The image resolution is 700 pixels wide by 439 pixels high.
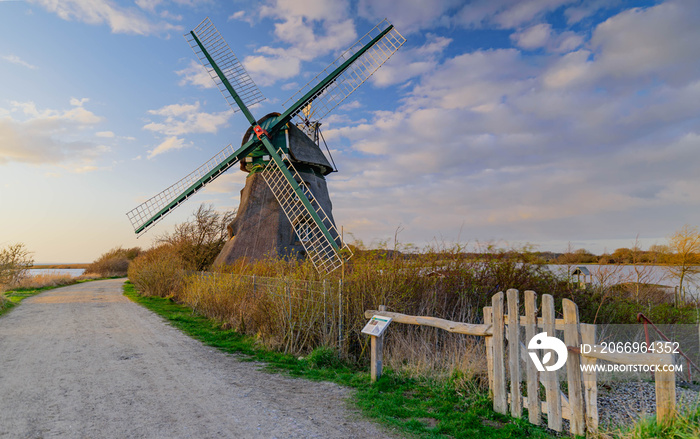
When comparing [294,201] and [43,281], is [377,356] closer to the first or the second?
[294,201]

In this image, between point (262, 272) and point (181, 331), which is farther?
point (262, 272)

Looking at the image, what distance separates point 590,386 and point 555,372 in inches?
13.1

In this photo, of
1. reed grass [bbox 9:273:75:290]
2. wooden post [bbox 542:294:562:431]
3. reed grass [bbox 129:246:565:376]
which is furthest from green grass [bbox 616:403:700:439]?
reed grass [bbox 9:273:75:290]

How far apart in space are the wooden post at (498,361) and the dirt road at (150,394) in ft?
4.88

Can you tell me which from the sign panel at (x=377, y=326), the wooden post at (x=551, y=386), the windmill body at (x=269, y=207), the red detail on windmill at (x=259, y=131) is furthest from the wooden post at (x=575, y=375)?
the red detail on windmill at (x=259, y=131)

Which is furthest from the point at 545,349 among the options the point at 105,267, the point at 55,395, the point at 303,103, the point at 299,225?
the point at 105,267

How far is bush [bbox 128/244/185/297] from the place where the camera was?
58.8 feet

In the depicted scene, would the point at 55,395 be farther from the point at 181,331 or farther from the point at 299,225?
the point at 299,225

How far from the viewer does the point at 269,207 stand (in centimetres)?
1633

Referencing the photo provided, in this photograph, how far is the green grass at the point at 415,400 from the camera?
4.33 meters

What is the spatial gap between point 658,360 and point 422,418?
252 centimetres

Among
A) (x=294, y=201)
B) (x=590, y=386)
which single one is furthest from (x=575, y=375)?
(x=294, y=201)

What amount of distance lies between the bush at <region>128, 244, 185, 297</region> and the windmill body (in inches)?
118

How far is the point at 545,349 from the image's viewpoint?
4.34m
